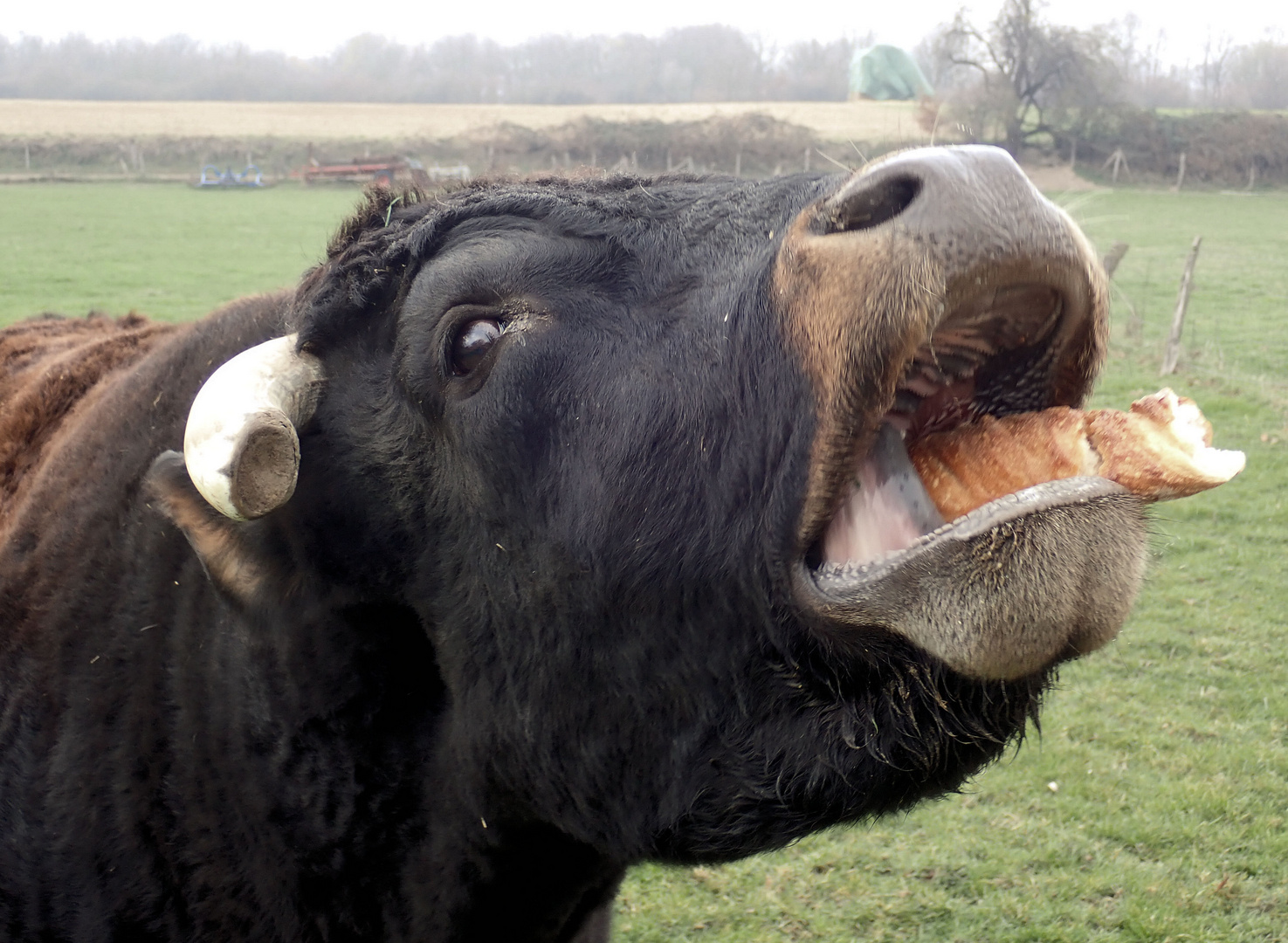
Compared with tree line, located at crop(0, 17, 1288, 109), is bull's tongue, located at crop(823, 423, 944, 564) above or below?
below

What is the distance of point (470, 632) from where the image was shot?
2254mm

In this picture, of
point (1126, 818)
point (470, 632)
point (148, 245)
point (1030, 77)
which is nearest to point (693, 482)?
point (470, 632)

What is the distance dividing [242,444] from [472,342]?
496 millimetres

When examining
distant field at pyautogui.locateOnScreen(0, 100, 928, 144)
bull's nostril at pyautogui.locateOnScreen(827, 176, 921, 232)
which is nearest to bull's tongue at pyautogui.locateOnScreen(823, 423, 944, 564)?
bull's nostril at pyautogui.locateOnScreen(827, 176, 921, 232)

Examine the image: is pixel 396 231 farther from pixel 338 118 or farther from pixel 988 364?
pixel 338 118

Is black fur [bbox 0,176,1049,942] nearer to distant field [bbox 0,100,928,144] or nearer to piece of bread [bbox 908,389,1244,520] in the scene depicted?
piece of bread [bbox 908,389,1244,520]

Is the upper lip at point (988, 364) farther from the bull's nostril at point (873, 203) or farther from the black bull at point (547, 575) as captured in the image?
the bull's nostril at point (873, 203)

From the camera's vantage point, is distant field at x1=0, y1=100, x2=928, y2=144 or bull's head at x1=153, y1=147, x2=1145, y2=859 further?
distant field at x1=0, y1=100, x2=928, y2=144

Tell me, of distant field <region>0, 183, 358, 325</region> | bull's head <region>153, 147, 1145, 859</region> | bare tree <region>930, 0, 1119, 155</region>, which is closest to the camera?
bull's head <region>153, 147, 1145, 859</region>

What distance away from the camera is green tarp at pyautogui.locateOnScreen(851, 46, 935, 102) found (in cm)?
8631

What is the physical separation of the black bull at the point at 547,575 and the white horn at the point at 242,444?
2 centimetres

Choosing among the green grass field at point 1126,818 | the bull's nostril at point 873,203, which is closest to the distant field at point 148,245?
the green grass field at point 1126,818

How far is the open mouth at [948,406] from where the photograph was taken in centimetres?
158

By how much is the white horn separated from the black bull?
0.02 meters
